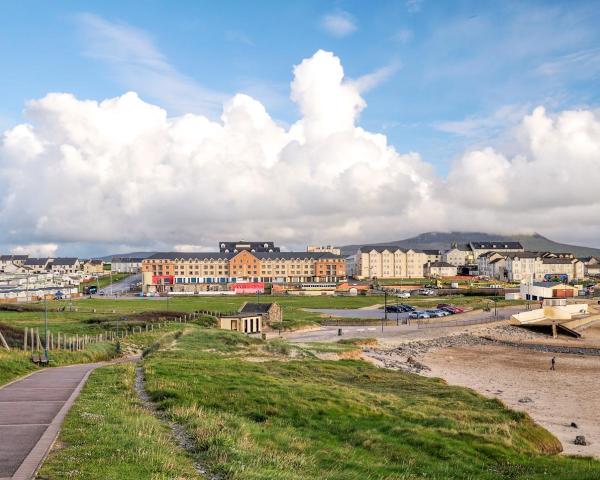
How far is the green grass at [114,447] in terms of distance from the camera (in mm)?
12695

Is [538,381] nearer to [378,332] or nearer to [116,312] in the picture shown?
[378,332]

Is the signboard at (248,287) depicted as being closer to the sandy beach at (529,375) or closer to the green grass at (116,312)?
the green grass at (116,312)

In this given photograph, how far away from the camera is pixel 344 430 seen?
21.8 metres

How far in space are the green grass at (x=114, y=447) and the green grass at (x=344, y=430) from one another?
1.23m

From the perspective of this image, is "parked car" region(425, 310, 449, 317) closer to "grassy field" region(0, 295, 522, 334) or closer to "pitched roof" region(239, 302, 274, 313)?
"grassy field" region(0, 295, 522, 334)

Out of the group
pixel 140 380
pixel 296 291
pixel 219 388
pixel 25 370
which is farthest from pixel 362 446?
pixel 296 291

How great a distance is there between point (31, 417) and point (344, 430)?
11.1 meters

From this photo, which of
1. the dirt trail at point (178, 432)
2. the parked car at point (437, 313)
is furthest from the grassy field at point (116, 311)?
the dirt trail at point (178, 432)

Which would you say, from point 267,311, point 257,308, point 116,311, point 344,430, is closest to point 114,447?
point 344,430

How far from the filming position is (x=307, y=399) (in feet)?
84.3

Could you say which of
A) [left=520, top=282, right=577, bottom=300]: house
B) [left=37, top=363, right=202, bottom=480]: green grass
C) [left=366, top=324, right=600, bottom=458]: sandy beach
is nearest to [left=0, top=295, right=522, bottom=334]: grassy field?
[left=520, top=282, right=577, bottom=300]: house

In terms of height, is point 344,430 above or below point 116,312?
above

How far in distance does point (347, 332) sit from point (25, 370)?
5622 cm

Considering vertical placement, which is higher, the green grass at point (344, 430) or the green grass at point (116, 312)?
the green grass at point (344, 430)
